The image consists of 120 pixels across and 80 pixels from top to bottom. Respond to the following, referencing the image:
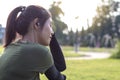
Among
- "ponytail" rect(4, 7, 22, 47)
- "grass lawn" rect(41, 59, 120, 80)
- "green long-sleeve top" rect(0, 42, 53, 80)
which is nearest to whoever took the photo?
"green long-sleeve top" rect(0, 42, 53, 80)

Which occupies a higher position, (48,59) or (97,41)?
(48,59)

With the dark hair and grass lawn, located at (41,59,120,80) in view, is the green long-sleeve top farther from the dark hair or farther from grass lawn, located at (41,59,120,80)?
grass lawn, located at (41,59,120,80)

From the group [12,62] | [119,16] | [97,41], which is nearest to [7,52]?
[12,62]

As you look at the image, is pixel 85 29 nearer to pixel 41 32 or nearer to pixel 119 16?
pixel 119 16

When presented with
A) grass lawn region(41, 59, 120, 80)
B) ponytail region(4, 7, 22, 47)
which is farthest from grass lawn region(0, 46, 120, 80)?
ponytail region(4, 7, 22, 47)

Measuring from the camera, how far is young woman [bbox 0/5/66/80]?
2.65 m

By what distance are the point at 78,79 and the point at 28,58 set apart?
6387 millimetres

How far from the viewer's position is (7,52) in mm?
2711

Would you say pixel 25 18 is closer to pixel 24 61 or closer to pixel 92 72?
pixel 24 61

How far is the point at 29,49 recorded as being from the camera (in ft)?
8.79

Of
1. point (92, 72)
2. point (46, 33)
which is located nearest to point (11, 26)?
point (46, 33)

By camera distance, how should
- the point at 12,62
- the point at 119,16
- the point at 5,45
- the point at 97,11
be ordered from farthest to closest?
the point at 119,16 → the point at 97,11 → the point at 5,45 → the point at 12,62

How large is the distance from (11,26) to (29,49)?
0.25 m

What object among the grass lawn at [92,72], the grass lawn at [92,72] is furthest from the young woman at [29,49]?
the grass lawn at [92,72]
